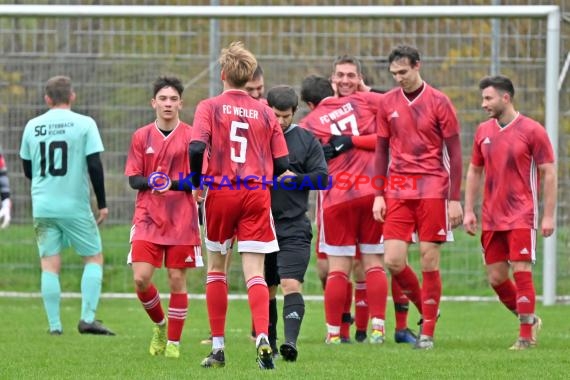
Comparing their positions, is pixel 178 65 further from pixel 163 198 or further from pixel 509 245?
pixel 509 245

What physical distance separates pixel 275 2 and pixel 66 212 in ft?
17.4

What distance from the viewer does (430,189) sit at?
1019 centimetres

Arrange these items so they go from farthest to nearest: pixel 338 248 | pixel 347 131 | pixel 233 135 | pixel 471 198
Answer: pixel 347 131 < pixel 338 248 < pixel 471 198 < pixel 233 135

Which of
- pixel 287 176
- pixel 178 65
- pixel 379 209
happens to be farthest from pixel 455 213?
pixel 178 65

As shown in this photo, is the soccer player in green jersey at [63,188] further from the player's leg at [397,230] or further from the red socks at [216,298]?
the red socks at [216,298]

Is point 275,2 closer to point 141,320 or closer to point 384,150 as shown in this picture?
point 141,320

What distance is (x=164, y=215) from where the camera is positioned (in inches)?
378

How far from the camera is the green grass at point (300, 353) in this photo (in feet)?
26.5

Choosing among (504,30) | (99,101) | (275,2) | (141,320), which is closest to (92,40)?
(99,101)

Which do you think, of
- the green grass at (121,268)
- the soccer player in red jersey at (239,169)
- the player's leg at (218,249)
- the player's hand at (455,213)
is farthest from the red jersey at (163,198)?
the green grass at (121,268)

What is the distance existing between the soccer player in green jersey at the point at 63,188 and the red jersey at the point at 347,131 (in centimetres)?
213

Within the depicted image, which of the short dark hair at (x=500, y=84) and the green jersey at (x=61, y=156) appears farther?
the green jersey at (x=61, y=156)

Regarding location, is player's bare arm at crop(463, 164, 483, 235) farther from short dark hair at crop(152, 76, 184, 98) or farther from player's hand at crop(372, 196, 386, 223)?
short dark hair at crop(152, 76, 184, 98)

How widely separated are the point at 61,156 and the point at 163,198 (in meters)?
2.49
